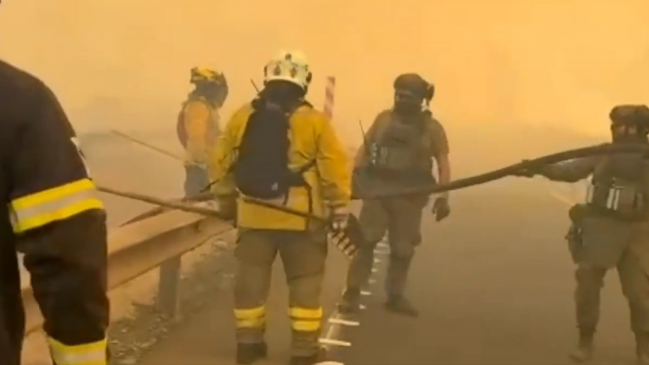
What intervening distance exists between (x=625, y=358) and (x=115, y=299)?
3154mm

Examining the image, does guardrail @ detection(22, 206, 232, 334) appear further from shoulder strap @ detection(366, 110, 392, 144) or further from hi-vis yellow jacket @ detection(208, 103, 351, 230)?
shoulder strap @ detection(366, 110, 392, 144)

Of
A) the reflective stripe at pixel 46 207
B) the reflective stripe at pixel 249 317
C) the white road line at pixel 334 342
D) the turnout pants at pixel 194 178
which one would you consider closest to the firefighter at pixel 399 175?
the white road line at pixel 334 342

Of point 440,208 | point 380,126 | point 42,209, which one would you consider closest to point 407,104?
point 380,126

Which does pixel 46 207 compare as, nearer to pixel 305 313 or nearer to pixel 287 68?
pixel 287 68

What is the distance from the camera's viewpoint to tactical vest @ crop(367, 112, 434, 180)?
6348 millimetres

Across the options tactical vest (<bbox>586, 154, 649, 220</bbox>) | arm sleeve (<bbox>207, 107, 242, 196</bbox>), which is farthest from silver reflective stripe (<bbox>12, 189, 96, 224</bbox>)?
tactical vest (<bbox>586, 154, 649, 220</bbox>)

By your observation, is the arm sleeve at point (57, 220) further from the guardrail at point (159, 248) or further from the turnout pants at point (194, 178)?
the turnout pants at point (194, 178)

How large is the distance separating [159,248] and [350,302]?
170 cm

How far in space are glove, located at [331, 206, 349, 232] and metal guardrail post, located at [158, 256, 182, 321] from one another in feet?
3.68

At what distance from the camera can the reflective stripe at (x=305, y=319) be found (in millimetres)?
5180

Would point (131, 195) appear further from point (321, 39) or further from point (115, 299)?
point (321, 39)

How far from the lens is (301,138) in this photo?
5066mm

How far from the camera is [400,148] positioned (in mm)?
6367

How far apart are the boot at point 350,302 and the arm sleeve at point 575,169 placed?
1639 millimetres
